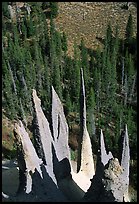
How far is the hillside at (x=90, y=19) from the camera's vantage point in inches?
1879

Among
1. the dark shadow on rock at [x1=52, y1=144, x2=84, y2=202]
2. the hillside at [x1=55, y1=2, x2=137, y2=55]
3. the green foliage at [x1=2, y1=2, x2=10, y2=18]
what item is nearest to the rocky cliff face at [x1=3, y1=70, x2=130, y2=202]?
the dark shadow on rock at [x1=52, y1=144, x2=84, y2=202]

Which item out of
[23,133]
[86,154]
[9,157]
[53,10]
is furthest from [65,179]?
[53,10]

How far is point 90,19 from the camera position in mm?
50281

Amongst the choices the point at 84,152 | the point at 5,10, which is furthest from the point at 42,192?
the point at 5,10

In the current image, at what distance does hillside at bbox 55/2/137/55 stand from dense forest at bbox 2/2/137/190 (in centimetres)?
445

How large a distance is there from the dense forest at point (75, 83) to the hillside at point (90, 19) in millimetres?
4450

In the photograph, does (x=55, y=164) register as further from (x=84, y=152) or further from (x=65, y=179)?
(x=84, y=152)

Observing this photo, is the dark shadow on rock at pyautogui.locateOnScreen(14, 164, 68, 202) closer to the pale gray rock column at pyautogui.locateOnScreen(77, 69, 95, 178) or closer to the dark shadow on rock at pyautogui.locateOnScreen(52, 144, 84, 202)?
the dark shadow on rock at pyautogui.locateOnScreen(52, 144, 84, 202)

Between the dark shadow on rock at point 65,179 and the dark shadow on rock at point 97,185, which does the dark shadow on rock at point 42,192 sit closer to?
the dark shadow on rock at point 65,179

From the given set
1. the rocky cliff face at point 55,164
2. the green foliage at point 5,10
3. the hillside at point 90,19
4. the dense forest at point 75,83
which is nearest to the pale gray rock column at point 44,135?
the rocky cliff face at point 55,164

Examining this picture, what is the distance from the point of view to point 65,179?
1656cm

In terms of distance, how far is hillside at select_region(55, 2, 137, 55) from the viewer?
1879 inches

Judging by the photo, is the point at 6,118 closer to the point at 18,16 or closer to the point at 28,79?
the point at 28,79

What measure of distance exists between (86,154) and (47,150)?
5.62 feet
